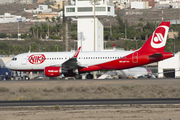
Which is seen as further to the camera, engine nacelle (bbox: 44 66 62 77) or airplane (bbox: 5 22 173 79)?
engine nacelle (bbox: 44 66 62 77)

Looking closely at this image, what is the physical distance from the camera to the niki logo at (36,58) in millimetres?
38044

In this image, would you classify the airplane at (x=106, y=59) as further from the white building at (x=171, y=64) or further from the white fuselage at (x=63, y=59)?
the white building at (x=171, y=64)

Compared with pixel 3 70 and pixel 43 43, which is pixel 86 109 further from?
pixel 43 43

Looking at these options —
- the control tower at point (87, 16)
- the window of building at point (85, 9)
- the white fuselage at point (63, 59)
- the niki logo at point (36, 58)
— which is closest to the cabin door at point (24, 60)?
the white fuselage at point (63, 59)

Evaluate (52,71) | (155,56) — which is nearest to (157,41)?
(155,56)

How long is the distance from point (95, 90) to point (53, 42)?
111474 millimetres

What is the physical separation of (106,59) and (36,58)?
27.9 ft

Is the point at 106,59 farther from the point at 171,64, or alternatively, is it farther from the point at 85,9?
the point at 85,9

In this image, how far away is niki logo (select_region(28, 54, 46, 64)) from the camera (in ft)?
125

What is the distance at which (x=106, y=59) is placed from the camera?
35844 millimetres

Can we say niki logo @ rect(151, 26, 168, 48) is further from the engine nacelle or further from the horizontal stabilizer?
the engine nacelle

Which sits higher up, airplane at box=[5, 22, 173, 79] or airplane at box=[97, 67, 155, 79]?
airplane at box=[5, 22, 173, 79]

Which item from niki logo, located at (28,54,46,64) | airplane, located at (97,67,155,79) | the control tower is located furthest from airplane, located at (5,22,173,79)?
the control tower

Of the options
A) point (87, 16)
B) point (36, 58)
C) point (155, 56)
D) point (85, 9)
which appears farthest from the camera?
point (87, 16)
